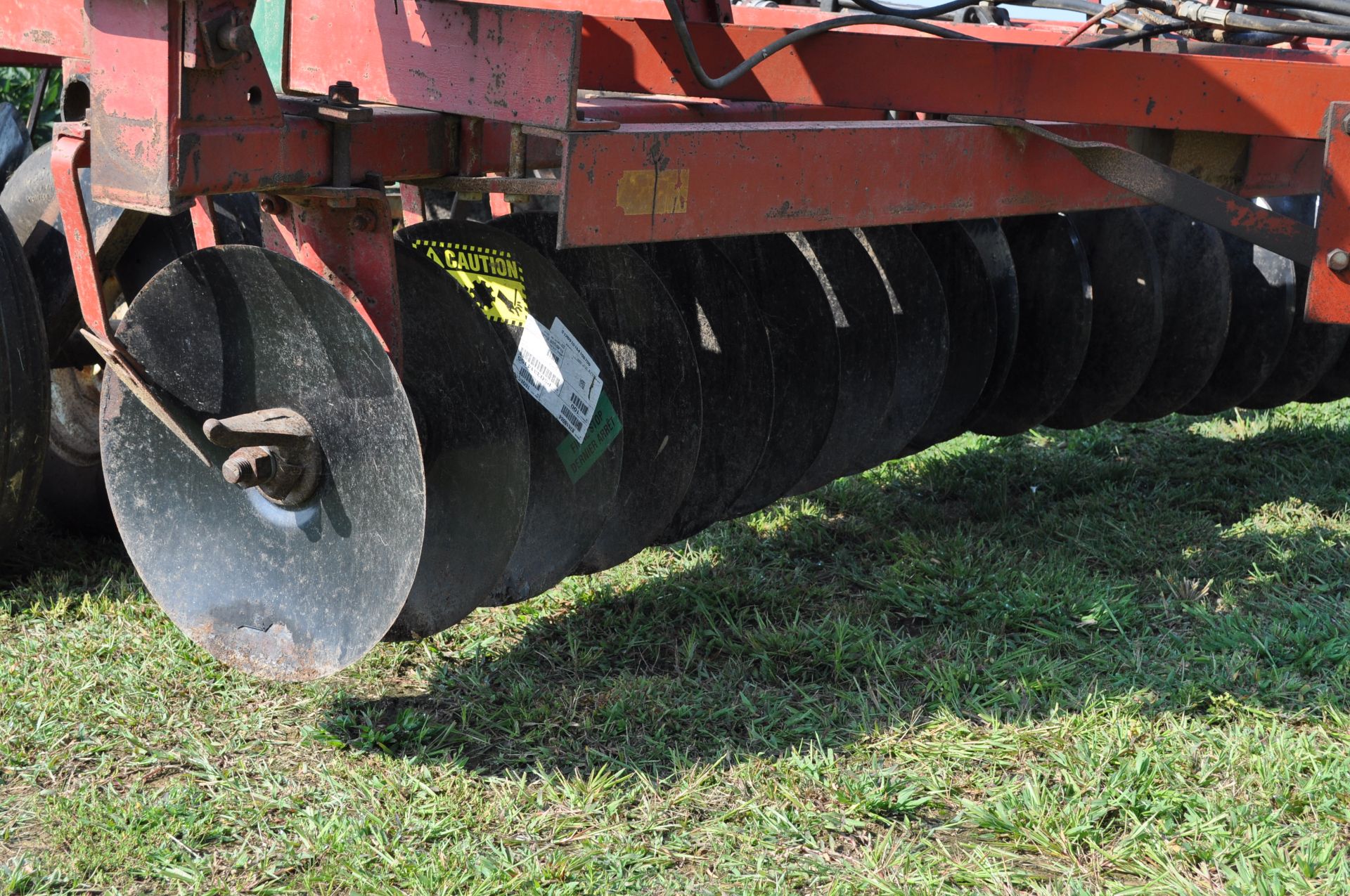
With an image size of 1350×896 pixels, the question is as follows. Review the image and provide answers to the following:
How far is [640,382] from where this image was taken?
8.75 ft

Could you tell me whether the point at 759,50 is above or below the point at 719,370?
above

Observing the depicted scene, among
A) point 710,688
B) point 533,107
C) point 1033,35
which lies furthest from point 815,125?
point 1033,35

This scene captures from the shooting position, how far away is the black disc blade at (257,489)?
2156mm

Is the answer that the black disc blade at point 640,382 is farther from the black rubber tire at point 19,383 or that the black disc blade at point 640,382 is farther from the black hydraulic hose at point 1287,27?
the black hydraulic hose at point 1287,27

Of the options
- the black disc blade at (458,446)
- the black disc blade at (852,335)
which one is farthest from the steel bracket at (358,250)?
the black disc blade at (852,335)

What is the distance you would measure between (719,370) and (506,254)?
613mm

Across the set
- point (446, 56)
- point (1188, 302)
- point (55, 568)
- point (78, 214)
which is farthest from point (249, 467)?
point (1188, 302)

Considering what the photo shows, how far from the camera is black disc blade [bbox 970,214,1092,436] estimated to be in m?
3.32

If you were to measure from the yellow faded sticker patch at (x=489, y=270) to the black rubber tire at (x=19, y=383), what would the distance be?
0.79 m

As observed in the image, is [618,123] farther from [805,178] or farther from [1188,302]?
[1188,302]

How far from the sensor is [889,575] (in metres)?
3.26

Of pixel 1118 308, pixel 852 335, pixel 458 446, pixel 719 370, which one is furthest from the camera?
pixel 1118 308

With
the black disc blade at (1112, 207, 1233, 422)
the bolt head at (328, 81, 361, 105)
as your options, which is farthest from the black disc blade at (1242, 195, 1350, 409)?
the bolt head at (328, 81, 361, 105)

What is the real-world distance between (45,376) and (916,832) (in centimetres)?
184
